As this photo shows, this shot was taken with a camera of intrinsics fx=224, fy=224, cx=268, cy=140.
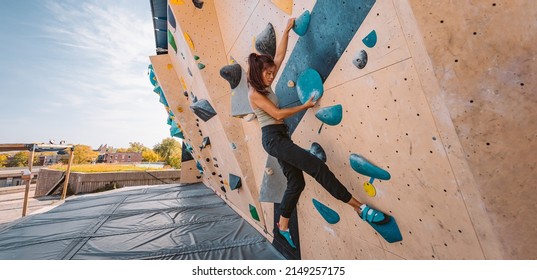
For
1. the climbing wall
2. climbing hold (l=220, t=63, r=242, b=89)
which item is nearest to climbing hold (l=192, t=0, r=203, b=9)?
the climbing wall

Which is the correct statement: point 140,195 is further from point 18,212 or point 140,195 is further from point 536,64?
point 536,64

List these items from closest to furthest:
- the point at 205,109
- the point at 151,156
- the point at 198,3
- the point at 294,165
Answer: the point at 294,165 → the point at 198,3 → the point at 205,109 → the point at 151,156

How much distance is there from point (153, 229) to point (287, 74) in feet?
10.6

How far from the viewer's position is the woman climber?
4.00ft

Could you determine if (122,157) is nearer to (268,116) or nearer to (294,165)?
(268,116)

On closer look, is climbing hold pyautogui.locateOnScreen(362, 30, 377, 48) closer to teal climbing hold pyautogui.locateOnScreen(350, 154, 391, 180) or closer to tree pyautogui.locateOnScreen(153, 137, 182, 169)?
teal climbing hold pyautogui.locateOnScreen(350, 154, 391, 180)

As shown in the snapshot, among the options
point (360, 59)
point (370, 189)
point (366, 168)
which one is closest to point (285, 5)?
point (360, 59)

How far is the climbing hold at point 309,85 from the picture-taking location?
4.08ft

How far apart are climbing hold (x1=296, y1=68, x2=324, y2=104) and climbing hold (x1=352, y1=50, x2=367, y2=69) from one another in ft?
0.83

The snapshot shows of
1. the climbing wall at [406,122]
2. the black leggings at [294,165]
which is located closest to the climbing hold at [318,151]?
the climbing wall at [406,122]

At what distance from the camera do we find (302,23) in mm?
1227

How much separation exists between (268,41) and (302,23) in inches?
A: 14.0

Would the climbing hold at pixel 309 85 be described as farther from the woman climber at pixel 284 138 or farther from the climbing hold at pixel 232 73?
the climbing hold at pixel 232 73

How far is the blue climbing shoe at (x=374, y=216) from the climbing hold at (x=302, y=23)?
103 centimetres
